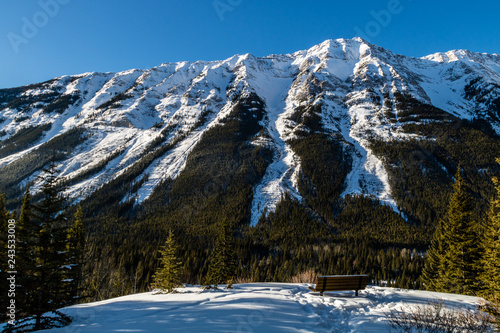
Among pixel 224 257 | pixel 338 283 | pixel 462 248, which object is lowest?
pixel 224 257

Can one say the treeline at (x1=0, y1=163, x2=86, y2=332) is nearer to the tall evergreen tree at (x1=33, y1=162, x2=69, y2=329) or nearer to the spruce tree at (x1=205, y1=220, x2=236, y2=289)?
the tall evergreen tree at (x1=33, y1=162, x2=69, y2=329)

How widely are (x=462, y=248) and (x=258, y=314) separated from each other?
2381 centimetres

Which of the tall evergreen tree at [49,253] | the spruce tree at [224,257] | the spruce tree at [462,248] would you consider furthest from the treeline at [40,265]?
the spruce tree at [462,248]

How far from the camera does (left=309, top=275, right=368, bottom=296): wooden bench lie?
1332cm

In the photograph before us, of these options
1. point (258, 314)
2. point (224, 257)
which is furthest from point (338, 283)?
point (224, 257)

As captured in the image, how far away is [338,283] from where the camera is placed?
1340cm

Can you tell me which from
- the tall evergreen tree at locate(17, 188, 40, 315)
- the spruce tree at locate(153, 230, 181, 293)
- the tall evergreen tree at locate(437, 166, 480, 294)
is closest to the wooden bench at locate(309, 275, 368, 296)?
Answer: the spruce tree at locate(153, 230, 181, 293)

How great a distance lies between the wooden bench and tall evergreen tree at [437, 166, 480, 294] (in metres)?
15.5

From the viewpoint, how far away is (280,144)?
545 ft

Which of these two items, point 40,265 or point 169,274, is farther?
point 169,274

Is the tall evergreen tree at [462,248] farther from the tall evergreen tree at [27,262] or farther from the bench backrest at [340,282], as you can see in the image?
the tall evergreen tree at [27,262]

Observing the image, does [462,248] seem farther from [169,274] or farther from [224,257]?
[169,274]

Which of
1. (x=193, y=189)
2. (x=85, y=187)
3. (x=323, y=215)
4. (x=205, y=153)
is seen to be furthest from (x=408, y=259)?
(x=85, y=187)

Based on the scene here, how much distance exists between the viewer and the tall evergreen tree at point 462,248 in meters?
21.9
